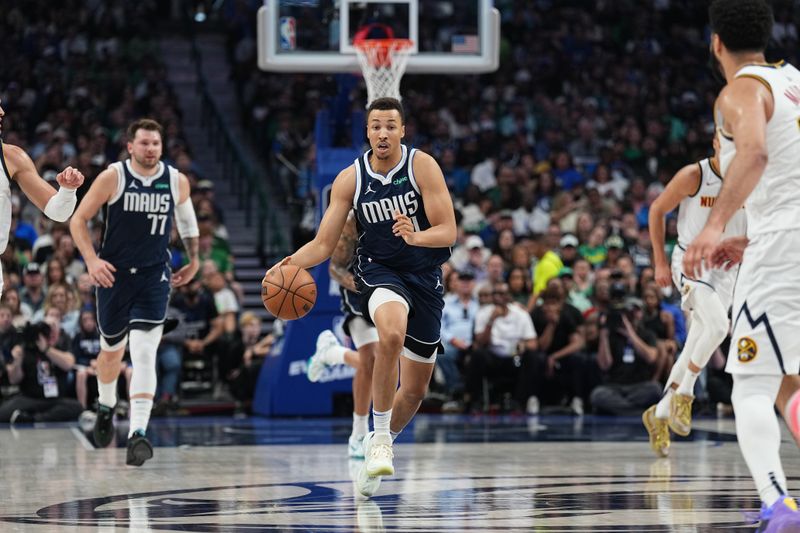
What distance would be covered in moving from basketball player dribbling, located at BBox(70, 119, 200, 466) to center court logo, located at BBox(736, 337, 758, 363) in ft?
16.4

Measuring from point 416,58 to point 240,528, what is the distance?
8398 mm

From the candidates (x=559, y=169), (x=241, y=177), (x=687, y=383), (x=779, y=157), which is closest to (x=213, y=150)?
(x=241, y=177)

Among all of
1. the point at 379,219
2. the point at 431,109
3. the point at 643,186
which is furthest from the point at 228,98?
the point at 379,219

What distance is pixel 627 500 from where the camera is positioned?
709 cm

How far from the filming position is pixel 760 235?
18.2ft

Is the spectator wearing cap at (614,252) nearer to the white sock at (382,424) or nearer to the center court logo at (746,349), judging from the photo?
the white sock at (382,424)

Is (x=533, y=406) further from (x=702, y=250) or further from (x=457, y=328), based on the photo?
(x=702, y=250)

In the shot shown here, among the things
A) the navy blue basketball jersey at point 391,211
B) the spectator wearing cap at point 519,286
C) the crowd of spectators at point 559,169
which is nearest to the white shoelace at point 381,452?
the navy blue basketball jersey at point 391,211

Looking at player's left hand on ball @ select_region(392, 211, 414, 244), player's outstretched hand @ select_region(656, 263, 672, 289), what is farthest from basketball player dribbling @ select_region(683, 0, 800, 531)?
player's outstretched hand @ select_region(656, 263, 672, 289)

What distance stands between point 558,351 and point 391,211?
7.71m

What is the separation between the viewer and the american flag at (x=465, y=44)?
1415 cm

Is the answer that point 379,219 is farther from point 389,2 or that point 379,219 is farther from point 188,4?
point 188,4

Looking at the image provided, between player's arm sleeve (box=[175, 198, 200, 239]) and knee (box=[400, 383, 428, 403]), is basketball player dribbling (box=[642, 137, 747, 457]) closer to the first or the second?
knee (box=[400, 383, 428, 403])

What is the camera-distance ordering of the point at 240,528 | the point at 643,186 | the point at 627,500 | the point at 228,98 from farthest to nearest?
the point at 228,98 < the point at 643,186 < the point at 627,500 < the point at 240,528
